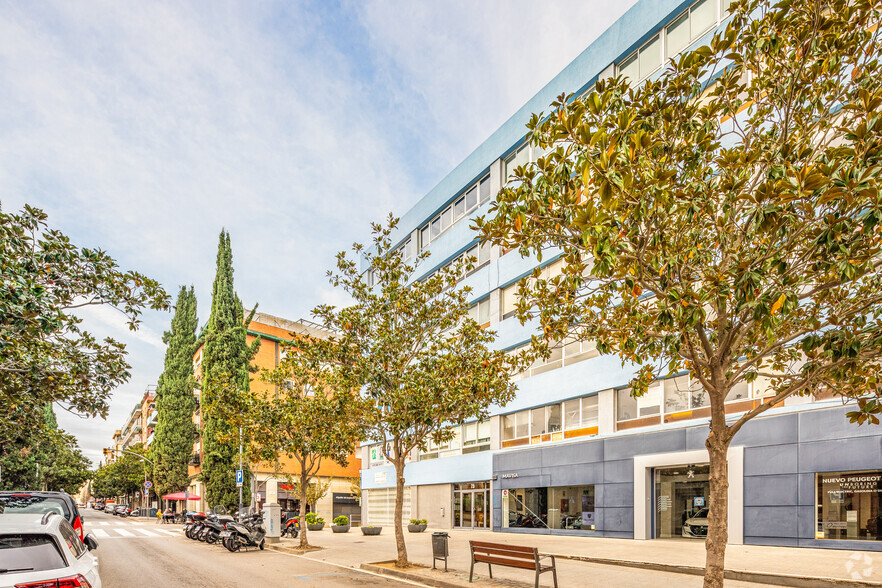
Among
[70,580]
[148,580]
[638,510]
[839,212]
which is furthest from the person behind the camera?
[638,510]

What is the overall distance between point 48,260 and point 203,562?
37.3ft

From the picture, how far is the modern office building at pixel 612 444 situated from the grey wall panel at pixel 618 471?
0.14 feet

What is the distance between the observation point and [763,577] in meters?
12.0

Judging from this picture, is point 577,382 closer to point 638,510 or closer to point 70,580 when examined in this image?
point 638,510

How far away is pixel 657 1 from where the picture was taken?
21.4 meters

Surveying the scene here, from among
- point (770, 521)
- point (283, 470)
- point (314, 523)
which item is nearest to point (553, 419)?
point (770, 521)

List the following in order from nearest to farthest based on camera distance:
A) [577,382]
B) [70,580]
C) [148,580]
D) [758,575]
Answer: [70,580] → [758,575] → [148,580] → [577,382]

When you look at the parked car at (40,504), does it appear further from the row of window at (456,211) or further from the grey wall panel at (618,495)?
the row of window at (456,211)

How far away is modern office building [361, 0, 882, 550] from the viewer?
15.9 m

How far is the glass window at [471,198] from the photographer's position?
3162 cm

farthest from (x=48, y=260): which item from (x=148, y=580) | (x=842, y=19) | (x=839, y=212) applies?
(x=842, y=19)

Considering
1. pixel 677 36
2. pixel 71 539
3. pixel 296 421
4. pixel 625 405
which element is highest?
pixel 677 36

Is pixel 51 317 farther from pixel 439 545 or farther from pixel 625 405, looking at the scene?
pixel 625 405

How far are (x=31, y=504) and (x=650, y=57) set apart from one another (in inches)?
872
